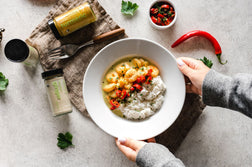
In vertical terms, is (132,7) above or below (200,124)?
above

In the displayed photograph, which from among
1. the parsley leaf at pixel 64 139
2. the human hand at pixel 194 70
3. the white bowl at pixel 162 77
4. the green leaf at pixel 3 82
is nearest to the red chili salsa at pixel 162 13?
the white bowl at pixel 162 77

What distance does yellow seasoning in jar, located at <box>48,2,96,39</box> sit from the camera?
6.72 ft

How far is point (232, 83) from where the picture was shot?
5.61 feet

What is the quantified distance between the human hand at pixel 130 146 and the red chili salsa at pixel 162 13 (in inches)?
44.3

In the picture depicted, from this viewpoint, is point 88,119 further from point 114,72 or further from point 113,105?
point 114,72

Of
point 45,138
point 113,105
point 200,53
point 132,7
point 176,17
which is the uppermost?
point 132,7

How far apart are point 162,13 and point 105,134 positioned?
1300 millimetres

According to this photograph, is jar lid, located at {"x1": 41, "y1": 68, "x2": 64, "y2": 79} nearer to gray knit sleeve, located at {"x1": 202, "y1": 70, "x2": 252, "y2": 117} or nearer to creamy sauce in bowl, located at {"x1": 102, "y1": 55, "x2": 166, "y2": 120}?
creamy sauce in bowl, located at {"x1": 102, "y1": 55, "x2": 166, "y2": 120}

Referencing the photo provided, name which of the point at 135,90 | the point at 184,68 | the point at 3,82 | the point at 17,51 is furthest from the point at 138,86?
the point at 3,82

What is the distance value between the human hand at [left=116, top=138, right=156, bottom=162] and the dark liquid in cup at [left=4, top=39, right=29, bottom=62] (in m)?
1.11

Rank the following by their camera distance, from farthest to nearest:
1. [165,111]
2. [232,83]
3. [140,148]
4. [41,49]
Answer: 1. [41,49]
2. [165,111]
3. [140,148]
4. [232,83]

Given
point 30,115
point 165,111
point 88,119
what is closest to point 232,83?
point 165,111

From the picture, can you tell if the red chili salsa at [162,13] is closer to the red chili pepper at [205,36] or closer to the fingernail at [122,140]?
the red chili pepper at [205,36]

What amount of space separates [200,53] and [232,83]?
664 mm
